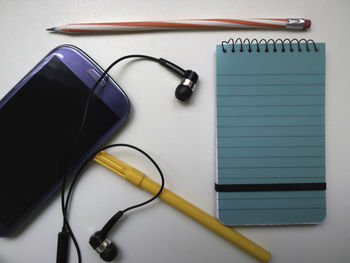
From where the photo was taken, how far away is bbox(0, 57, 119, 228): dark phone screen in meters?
0.49

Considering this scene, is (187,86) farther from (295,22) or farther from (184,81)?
(295,22)

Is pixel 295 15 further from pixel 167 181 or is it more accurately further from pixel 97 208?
pixel 97 208

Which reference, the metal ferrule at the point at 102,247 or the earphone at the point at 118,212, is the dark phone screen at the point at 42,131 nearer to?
the earphone at the point at 118,212

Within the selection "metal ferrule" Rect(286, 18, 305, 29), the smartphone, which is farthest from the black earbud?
"metal ferrule" Rect(286, 18, 305, 29)

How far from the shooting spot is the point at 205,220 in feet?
1.63

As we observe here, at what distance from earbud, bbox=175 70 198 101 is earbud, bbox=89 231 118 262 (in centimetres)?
36

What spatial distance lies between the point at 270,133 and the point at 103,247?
18.1 inches

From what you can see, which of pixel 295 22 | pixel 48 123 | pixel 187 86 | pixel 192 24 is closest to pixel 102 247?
pixel 48 123

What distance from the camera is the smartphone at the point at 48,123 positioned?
1.62 ft

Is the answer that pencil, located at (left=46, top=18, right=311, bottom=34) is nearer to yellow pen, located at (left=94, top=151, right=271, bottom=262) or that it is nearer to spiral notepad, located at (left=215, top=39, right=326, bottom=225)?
spiral notepad, located at (left=215, top=39, right=326, bottom=225)

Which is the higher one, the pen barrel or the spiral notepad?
the spiral notepad

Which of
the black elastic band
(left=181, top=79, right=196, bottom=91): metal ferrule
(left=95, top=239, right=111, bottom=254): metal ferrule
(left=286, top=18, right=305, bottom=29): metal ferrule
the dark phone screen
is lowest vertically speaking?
(left=95, top=239, right=111, bottom=254): metal ferrule

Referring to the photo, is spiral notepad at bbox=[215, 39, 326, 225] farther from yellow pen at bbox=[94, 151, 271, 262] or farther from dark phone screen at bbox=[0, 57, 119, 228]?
dark phone screen at bbox=[0, 57, 119, 228]

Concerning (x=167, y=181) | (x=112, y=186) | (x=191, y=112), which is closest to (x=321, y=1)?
(x=191, y=112)
